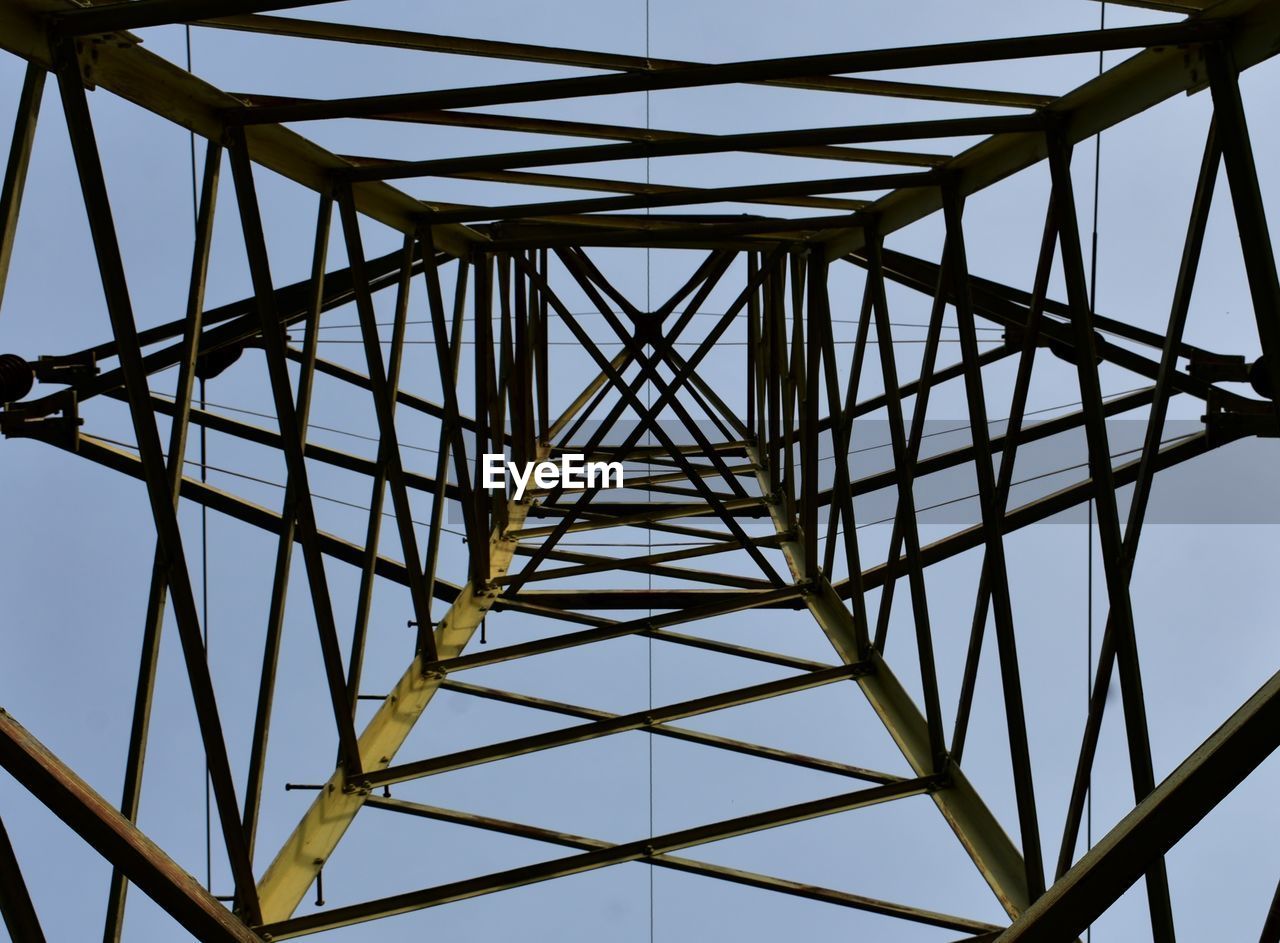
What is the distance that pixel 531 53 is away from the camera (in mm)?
7668

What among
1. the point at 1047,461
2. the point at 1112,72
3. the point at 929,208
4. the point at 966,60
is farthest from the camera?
the point at 1047,461

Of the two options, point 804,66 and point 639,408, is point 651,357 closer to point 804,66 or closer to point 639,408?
point 639,408

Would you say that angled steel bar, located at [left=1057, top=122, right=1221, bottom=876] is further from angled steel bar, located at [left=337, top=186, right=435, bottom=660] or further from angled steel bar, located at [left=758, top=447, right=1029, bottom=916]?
angled steel bar, located at [left=337, top=186, right=435, bottom=660]

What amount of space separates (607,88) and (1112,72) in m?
2.95

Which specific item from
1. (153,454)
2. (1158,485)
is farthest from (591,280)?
(153,454)

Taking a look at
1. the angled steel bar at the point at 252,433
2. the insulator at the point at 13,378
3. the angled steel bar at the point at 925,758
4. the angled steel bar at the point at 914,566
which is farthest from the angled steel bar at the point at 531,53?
the angled steel bar at the point at 925,758

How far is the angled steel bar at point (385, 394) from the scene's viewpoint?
8320 millimetres

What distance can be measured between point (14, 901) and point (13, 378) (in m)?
5.58

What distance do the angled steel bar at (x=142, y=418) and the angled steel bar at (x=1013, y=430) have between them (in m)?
4.79

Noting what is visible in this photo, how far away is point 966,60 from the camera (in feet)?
20.0

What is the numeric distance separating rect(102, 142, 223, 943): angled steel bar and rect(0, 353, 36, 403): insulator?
9.69 ft

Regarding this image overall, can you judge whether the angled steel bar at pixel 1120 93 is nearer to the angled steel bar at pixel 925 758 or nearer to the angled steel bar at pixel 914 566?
the angled steel bar at pixel 914 566

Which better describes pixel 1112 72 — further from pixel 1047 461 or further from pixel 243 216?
pixel 1047 461

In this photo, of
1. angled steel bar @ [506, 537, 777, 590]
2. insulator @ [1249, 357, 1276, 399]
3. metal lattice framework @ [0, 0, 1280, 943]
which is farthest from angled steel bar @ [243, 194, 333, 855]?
insulator @ [1249, 357, 1276, 399]
